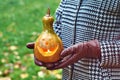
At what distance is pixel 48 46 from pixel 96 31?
298 mm

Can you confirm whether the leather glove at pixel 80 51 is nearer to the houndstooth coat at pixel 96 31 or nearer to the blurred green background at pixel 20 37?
the houndstooth coat at pixel 96 31

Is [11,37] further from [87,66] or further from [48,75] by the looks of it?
[87,66]

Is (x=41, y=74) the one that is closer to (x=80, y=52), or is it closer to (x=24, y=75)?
(x=24, y=75)

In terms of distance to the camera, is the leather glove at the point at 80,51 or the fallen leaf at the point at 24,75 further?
the fallen leaf at the point at 24,75

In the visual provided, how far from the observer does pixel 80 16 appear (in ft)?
7.43

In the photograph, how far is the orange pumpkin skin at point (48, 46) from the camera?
213 centimetres

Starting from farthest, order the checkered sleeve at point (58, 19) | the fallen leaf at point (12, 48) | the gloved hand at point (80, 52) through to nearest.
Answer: the fallen leaf at point (12, 48) < the checkered sleeve at point (58, 19) < the gloved hand at point (80, 52)

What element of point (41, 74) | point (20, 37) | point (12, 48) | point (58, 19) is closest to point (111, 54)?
point (58, 19)

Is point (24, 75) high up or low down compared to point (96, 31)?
down

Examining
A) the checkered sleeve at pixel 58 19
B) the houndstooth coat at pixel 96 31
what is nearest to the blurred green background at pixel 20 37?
the checkered sleeve at pixel 58 19

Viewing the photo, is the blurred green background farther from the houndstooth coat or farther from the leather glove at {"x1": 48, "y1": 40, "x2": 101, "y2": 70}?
the leather glove at {"x1": 48, "y1": 40, "x2": 101, "y2": 70}

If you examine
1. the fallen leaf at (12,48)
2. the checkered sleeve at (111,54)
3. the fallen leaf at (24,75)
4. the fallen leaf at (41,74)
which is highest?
the checkered sleeve at (111,54)

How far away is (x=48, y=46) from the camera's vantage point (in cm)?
213

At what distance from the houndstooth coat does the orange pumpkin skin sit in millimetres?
199
